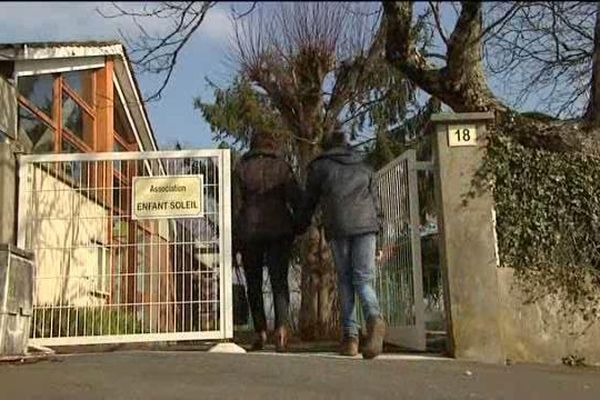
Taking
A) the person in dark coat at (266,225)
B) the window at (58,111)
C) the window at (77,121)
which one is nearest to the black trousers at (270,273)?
the person in dark coat at (266,225)

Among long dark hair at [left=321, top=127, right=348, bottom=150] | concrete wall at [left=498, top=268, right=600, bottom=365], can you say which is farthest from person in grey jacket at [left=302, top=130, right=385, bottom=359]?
concrete wall at [left=498, top=268, right=600, bottom=365]

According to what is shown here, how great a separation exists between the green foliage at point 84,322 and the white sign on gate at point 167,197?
104 cm

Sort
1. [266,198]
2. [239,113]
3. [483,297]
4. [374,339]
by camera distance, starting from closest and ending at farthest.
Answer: [374,339] → [483,297] → [266,198] → [239,113]

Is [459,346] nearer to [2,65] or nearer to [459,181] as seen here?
[459,181]

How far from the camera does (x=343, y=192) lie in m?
8.78

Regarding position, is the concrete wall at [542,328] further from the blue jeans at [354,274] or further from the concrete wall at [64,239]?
the concrete wall at [64,239]

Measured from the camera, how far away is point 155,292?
974 cm

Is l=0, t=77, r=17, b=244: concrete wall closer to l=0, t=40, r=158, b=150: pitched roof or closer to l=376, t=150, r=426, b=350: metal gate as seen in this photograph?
l=0, t=40, r=158, b=150: pitched roof

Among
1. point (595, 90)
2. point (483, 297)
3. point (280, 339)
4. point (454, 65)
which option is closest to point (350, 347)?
point (280, 339)

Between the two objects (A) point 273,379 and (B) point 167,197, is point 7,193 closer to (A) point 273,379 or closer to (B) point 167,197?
(B) point 167,197

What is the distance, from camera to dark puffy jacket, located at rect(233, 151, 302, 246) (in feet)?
30.2

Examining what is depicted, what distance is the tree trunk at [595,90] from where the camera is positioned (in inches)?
406

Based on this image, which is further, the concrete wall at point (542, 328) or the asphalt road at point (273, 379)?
the concrete wall at point (542, 328)

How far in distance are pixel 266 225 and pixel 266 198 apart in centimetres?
28
